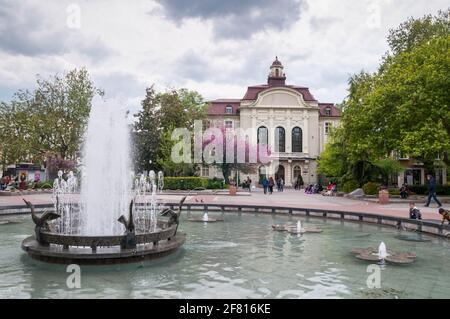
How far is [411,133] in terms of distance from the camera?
88.6 feet

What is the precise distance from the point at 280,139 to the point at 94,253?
5578 cm

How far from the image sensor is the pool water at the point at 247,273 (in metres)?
8.06

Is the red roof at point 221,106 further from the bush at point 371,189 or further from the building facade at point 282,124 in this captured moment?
the bush at point 371,189

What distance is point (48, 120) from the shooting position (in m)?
42.5

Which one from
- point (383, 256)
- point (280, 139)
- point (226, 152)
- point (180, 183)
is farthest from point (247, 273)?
point (280, 139)

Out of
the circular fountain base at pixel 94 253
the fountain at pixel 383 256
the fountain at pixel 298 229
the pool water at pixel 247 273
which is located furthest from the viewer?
the fountain at pixel 298 229

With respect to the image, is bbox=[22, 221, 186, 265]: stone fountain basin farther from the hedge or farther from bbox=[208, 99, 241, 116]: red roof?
bbox=[208, 99, 241, 116]: red roof

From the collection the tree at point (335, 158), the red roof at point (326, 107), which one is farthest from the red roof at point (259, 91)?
the tree at point (335, 158)

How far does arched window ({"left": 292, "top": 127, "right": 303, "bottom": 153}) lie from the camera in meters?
64.0

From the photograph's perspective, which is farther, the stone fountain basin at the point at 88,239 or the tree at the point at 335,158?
the tree at the point at 335,158

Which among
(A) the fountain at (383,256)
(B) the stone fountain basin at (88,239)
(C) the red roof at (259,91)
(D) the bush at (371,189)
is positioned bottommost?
(A) the fountain at (383,256)
